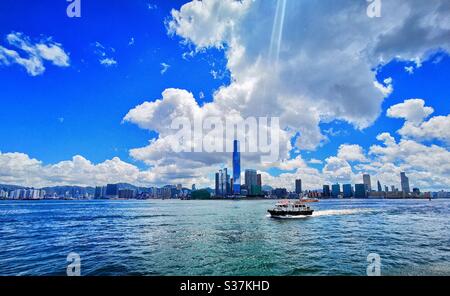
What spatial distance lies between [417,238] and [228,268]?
22608 mm

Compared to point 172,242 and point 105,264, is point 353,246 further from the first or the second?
point 105,264

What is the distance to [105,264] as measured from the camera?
17.9 metres

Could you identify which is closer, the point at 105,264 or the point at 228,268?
the point at 228,268

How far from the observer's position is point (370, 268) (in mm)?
5027

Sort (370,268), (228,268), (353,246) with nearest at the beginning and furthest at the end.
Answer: (370,268) → (228,268) → (353,246)
